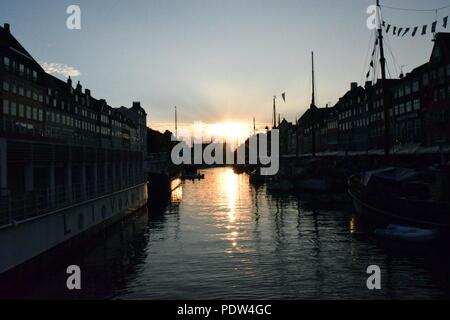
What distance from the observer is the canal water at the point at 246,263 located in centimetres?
2155

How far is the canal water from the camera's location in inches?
848

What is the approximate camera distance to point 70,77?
121 metres

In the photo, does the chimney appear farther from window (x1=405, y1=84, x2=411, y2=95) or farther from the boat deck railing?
the boat deck railing

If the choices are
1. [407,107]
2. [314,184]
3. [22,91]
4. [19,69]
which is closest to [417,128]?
[407,107]

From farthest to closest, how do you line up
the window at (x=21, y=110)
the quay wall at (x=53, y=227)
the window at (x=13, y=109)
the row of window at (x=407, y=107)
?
the row of window at (x=407, y=107), the window at (x=21, y=110), the window at (x=13, y=109), the quay wall at (x=53, y=227)

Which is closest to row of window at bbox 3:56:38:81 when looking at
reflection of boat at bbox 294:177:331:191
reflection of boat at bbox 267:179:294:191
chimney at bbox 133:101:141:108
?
reflection of boat at bbox 267:179:294:191

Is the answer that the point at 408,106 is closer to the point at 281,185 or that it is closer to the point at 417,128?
the point at 417,128

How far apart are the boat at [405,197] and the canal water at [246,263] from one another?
7.96 ft

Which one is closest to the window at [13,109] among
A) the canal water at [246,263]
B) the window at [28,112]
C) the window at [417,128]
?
the window at [28,112]

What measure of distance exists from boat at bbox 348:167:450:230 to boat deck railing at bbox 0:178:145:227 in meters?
22.8

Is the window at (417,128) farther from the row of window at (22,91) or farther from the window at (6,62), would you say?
the window at (6,62)

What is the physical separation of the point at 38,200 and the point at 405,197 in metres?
26.8

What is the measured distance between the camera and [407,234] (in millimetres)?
31859

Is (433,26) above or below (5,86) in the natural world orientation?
below
